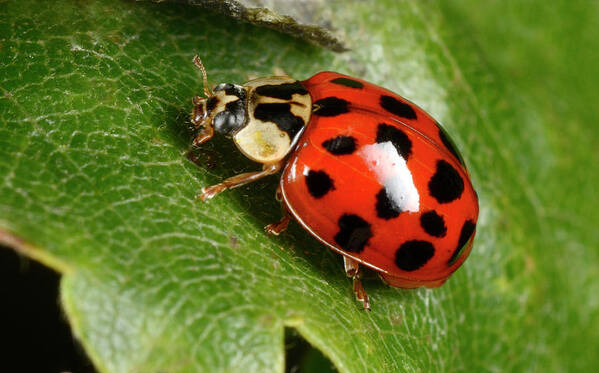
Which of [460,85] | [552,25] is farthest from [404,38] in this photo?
[552,25]

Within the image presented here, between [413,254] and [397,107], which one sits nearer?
[413,254]

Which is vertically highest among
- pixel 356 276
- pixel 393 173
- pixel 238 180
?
pixel 393 173

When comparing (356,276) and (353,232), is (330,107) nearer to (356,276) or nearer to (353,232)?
(353,232)

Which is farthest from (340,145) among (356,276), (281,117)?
(356,276)

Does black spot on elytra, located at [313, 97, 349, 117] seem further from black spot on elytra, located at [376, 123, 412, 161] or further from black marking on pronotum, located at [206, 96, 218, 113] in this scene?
black marking on pronotum, located at [206, 96, 218, 113]

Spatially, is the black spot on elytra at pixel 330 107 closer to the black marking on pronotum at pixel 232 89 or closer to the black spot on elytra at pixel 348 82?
the black spot on elytra at pixel 348 82

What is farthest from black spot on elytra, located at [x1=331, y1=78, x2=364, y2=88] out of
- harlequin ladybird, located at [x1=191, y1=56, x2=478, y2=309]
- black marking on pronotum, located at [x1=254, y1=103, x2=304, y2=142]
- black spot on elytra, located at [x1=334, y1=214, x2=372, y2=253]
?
black spot on elytra, located at [x1=334, y1=214, x2=372, y2=253]
